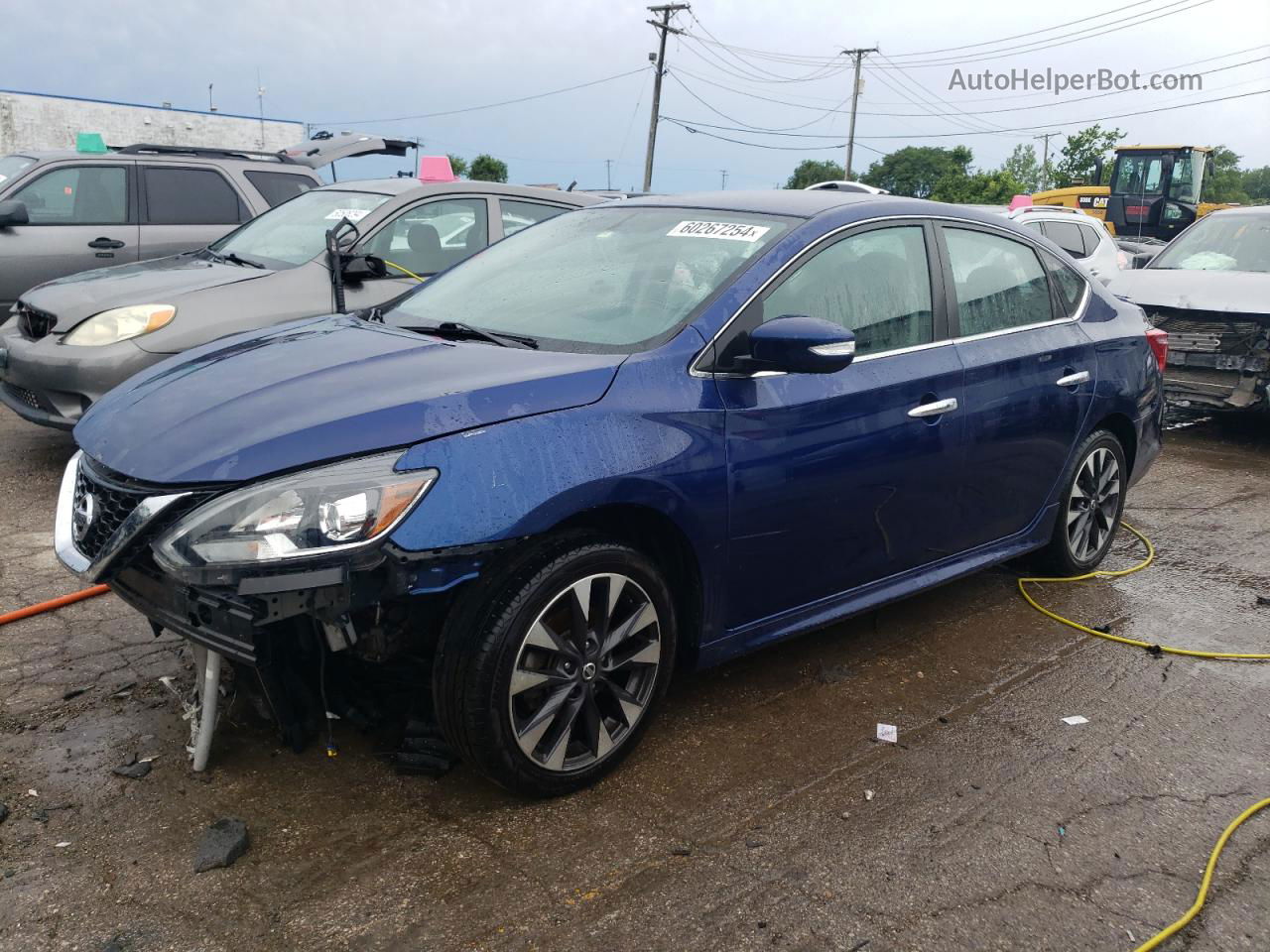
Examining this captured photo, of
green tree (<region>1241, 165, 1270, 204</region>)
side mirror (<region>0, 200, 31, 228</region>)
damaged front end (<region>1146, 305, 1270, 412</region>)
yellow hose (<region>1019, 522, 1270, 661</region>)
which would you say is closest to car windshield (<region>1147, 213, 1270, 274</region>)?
damaged front end (<region>1146, 305, 1270, 412</region>)

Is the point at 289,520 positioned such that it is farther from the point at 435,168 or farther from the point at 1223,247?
the point at 1223,247

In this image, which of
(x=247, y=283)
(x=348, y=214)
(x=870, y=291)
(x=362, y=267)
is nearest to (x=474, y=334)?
(x=870, y=291)

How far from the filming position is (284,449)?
267 centimetres

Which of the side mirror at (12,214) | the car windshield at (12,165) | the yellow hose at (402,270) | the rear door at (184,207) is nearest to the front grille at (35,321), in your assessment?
the yellow hose at (402,270)

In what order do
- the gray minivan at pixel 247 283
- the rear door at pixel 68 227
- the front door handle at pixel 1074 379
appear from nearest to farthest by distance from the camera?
1. the front door handle at pixel 1074 379
2. the gray minivan at pixel 247 283
3. the rear door at pixel 68 227

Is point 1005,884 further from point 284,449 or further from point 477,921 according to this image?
point 284,449

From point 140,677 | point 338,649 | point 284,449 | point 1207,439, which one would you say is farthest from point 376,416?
point 1207,439

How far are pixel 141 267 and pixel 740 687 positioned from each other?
4.88m

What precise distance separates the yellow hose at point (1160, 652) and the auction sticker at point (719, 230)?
7.46ft

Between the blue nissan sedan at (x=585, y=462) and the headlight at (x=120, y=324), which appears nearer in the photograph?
the blue nissan sedan at (x=585, y=462)

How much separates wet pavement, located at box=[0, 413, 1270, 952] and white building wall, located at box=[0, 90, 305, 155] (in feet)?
121

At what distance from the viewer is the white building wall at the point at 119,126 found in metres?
36.7

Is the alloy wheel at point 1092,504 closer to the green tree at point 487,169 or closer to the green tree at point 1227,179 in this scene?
the green tree at point 487,169

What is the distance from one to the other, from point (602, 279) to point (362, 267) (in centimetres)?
243
